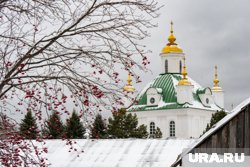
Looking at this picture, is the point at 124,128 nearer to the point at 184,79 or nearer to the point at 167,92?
the point at 184,79

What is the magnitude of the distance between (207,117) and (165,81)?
6.20m

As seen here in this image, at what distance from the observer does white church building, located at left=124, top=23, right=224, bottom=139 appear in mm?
71375

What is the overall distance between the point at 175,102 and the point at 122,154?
4605 centimetres

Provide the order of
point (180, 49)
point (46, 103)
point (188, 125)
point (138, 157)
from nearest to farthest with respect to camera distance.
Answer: point (46, 103), point (138, 157), point (188, 125), point (180, 49)

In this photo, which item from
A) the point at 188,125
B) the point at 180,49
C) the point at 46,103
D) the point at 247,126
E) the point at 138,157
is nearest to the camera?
the point at 46,103

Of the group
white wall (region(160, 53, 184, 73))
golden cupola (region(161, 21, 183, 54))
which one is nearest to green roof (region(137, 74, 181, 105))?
white wall (region(160, 53, 184, 73))

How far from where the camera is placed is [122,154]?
86.3 feet

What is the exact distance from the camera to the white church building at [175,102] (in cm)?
7138

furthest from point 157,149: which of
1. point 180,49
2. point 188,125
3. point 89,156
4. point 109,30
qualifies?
point 180,49

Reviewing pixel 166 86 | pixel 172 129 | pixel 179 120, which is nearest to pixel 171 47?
pixel 166 86

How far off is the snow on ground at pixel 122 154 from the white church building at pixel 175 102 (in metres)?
42.3

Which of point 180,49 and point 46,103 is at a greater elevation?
point 180,49

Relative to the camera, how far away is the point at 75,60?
9664mm

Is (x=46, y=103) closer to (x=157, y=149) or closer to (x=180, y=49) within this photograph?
(x=157, y=149)
